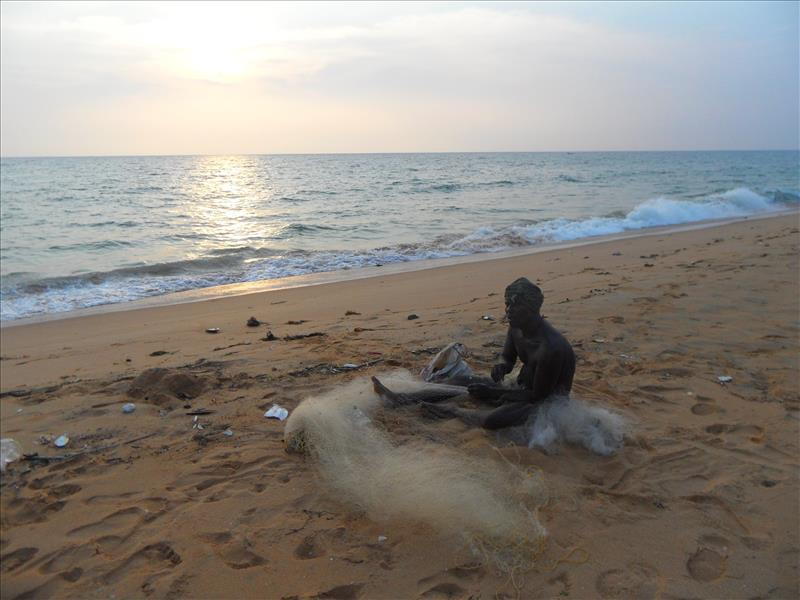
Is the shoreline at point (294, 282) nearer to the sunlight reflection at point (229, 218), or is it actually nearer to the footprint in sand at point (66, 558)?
the sunlight reflection at point (229, 218)

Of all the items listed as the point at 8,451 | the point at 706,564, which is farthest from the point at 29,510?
the point at 706,564

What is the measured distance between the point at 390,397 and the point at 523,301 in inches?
50.0

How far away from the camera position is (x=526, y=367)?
149 inches

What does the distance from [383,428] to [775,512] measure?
2.36 meters

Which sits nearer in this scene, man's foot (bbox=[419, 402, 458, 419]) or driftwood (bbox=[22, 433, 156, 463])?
driftwood (bbox=[22, 433, 156, 463])

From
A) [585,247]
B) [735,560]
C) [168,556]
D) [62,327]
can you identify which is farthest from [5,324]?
[585,247]

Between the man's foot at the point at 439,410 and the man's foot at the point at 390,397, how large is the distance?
0.48 ft

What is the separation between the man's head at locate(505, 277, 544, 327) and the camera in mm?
3502

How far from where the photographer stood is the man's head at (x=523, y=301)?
138 inches

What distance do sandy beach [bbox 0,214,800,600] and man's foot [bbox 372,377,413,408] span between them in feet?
1.63

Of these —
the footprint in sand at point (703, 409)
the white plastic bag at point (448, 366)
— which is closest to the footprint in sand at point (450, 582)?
the white plastic bag at point (448, 366)

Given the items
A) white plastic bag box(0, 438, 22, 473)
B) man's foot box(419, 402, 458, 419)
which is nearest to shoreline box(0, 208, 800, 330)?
white plastic bag box(0, 438, 22, 473)

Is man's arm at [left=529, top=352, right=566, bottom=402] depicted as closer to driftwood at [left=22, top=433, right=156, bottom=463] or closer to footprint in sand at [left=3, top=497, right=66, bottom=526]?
driftwood at [left=22, top=433, right=156, bottom=463]

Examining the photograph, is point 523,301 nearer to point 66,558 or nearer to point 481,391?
point 481,391
